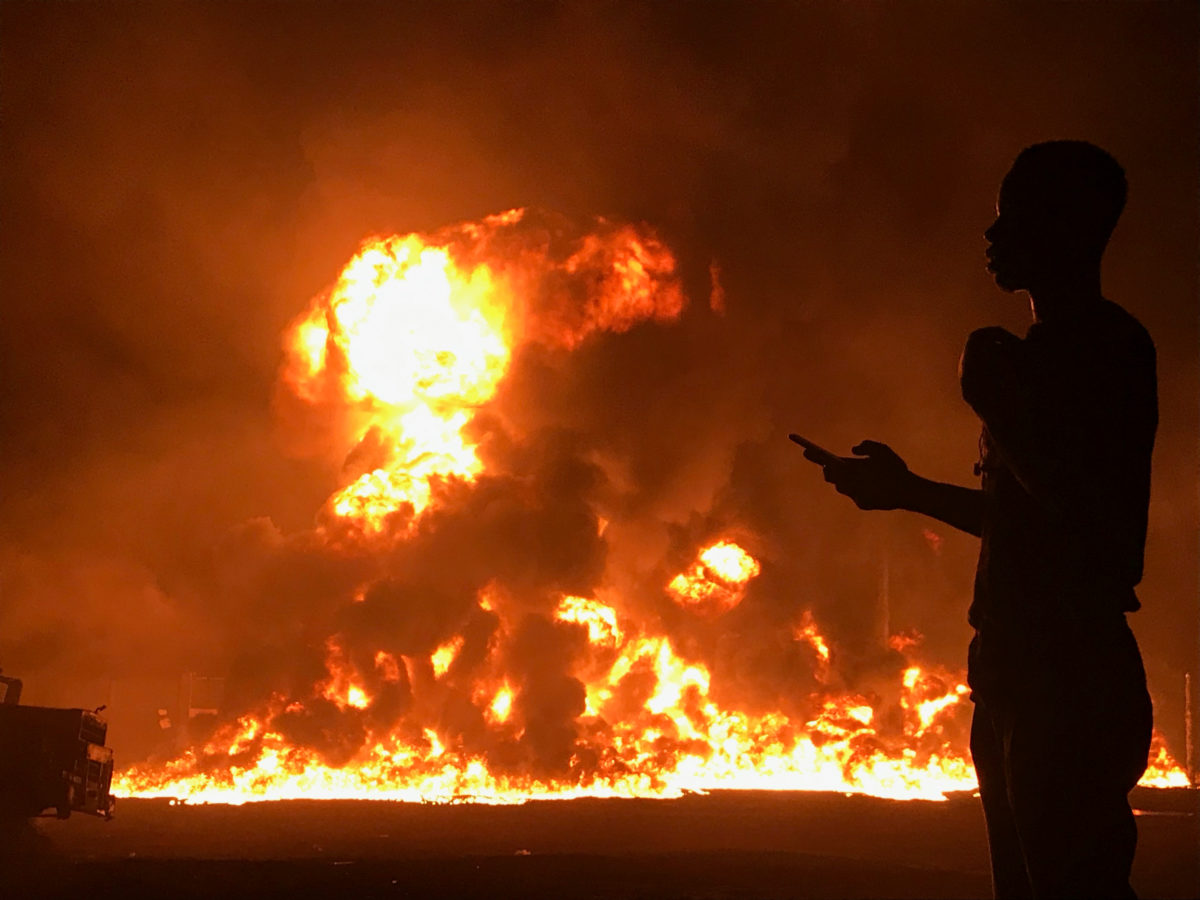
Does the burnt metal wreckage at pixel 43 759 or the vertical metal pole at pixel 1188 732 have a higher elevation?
the vertical metal pole at pixel 1188 732

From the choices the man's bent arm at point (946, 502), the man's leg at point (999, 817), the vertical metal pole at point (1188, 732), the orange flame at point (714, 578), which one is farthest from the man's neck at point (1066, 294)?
the vertical metal pole at point (1188, 732)

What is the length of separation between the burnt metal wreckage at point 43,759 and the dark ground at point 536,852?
1041mm

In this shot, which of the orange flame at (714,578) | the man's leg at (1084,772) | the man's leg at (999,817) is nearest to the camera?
the man's leg at (1084,772)

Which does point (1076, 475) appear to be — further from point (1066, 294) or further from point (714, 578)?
point (714, 578)

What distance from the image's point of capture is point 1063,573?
2758 millimetres

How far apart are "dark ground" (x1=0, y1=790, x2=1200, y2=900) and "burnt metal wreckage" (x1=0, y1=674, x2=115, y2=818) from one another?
104 cm

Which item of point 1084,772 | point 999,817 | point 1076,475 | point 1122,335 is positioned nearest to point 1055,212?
point 1122,335

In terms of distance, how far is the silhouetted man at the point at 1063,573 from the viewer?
2654 millimetres

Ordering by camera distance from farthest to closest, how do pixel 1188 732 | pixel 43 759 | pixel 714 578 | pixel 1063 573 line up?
pixel 1188 732
pixel 714 578
pixel 43 759
pixel 1063 573

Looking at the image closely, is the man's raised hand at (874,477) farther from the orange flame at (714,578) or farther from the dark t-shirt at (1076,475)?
the orange flame at (714,578)

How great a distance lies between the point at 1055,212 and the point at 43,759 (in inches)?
879

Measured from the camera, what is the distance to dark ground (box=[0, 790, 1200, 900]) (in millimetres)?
18312

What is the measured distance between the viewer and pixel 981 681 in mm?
2850

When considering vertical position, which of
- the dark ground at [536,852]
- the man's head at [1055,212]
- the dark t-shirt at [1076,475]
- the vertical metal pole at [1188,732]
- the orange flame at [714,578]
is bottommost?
the dark ground at [536,852]
